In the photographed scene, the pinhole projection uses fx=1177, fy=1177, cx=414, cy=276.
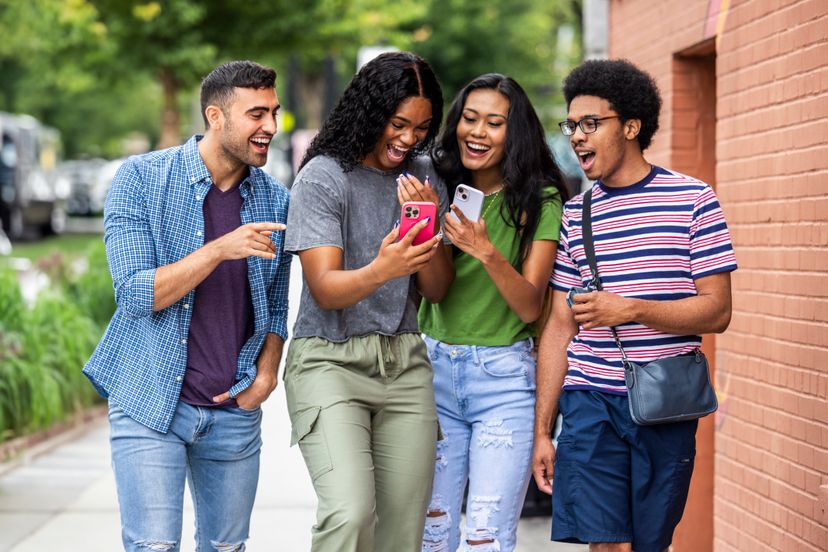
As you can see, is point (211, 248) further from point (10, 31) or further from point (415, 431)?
point (10, 31)

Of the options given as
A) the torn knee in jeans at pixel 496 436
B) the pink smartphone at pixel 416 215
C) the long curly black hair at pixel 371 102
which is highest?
the long curly black hair at pixel 371 102

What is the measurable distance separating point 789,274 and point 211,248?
236 centimetres

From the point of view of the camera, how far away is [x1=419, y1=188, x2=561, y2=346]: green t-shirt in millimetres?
4055

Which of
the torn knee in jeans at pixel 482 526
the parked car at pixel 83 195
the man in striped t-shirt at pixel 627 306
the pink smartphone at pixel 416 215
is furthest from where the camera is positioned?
the parked car at pixel 83 195

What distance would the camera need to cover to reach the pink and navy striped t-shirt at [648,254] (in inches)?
144

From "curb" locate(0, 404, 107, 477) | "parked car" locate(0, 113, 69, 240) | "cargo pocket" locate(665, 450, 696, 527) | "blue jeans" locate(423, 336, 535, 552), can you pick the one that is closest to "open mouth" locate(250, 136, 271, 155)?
"blue jeans" locate(423, 336, 535, 552)

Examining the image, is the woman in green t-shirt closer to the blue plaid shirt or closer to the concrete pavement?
the blue plaid shirt

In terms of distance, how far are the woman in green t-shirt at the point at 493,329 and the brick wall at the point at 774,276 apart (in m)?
1.07

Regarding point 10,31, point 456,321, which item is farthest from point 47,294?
point 10,31

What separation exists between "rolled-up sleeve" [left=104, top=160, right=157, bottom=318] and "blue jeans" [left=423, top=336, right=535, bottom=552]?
1077mm

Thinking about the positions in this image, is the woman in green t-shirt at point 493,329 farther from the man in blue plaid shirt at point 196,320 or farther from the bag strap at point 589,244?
the man in blue plaid shirt at point 196,320

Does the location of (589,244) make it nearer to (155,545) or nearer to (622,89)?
(622,89)

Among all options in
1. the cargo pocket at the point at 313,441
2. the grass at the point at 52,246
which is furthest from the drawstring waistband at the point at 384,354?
the grass at the point at 52,246

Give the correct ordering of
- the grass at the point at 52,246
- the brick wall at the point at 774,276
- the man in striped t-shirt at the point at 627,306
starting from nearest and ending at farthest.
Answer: the man in striped t-shirt at the point at 627,306 < the brick wall at the point at 774,276 < the grass at the point at 52,246
